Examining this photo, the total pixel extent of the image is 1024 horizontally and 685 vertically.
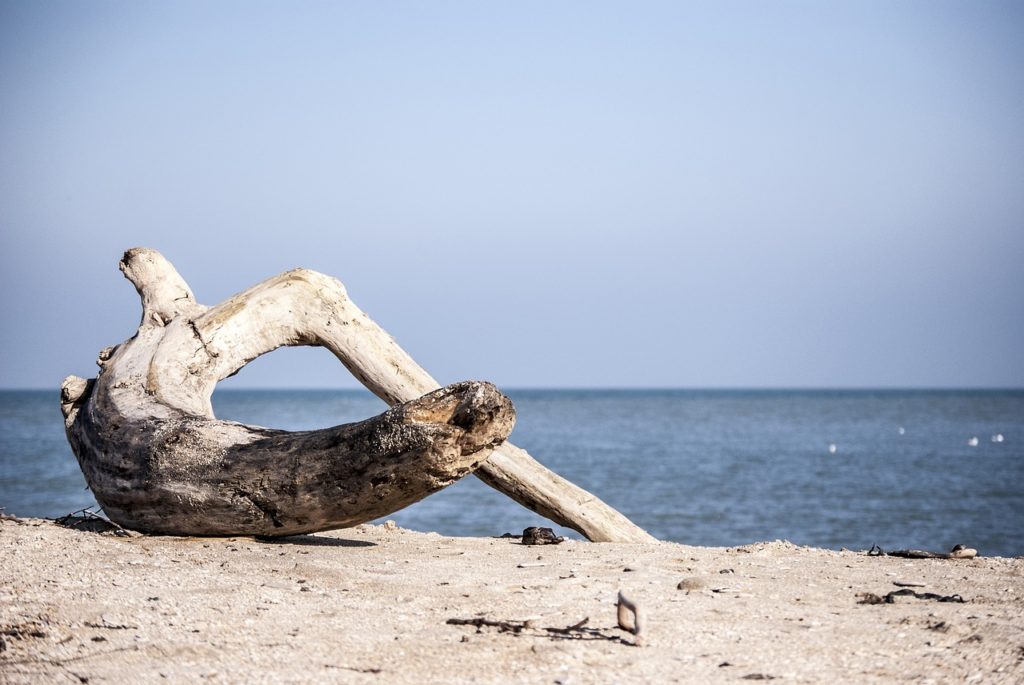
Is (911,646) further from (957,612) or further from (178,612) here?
(178,612)

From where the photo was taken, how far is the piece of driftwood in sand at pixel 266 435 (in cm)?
461

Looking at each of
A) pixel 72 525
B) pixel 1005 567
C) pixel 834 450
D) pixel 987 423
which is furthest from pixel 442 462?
pixel 987 423

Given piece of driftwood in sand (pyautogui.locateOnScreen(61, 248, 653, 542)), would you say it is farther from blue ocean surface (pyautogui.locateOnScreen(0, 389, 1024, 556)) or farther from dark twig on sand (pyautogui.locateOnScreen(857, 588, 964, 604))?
blue ocean surface (pyautogui.locateOnScreen(0, 389, 1024, 556))

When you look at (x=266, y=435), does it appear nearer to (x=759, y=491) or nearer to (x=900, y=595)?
(x=900, y=595)

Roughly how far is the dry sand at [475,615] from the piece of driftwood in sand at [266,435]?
0.87ft

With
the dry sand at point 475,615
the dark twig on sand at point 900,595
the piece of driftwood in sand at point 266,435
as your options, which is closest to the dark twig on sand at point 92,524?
the piece of driftwood in sand at point 266,435

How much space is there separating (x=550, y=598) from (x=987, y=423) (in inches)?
1878

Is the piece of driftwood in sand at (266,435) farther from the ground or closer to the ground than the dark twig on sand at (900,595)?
farther from the ground

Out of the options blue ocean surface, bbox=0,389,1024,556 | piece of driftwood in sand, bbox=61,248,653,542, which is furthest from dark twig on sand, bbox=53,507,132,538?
blue ocean surface, bbox=0,389,1024,556

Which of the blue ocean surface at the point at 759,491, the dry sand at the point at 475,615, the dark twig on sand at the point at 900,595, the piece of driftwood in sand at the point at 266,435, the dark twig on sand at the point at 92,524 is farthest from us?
the blue ocean surface at the point at 759,491

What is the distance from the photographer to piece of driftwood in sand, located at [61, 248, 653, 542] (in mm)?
4605

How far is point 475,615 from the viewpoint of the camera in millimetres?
3754

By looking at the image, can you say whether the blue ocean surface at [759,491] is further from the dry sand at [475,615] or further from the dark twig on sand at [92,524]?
the dry sand at [475,615]

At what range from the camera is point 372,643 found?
11.1 feet
